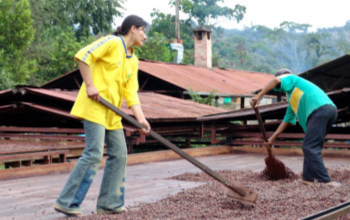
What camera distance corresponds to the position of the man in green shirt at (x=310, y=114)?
7.33 metres

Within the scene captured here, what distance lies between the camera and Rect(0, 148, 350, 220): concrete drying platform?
19.4 feet

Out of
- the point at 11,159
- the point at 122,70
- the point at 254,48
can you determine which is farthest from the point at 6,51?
the point at 254,48

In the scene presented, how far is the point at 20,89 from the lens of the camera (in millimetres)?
13148

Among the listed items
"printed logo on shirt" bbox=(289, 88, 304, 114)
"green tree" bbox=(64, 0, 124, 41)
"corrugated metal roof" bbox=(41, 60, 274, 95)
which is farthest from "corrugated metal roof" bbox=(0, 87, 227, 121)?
"green tree" bbox=(64, 0, 124, 41)

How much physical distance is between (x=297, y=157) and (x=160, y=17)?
4233cm

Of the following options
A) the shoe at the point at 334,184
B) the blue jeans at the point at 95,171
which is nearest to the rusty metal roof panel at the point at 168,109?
the shoe at the point at 334,184

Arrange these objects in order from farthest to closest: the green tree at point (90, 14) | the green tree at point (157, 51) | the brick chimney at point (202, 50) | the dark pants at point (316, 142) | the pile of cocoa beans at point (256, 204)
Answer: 1. the green tree at point (90, 14)
2. the green tree at point (157, 51)
3. the brick chimney at point (202, 50)
4. the dark pants at point (316, 142)
5. the pile of cocoa beans at point (256, 204)

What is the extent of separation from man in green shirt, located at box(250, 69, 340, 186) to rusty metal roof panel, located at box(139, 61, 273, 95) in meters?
15.4

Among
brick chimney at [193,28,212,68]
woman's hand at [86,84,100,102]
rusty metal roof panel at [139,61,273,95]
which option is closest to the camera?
woman's hand at [86,84,100,102]

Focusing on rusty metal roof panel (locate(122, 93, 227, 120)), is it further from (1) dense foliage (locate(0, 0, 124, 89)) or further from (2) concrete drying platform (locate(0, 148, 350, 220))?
(1) dense foliage (locate(0, 0, 124, 89))

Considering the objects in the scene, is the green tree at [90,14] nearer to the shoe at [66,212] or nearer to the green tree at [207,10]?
the green tree at [207,10]

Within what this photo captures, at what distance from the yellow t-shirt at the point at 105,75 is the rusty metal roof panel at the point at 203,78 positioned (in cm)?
1749

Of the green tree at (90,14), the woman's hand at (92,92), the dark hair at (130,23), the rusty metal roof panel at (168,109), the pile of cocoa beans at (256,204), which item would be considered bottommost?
the rusty metal roof panel at (168,109)

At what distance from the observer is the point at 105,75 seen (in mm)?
5387
